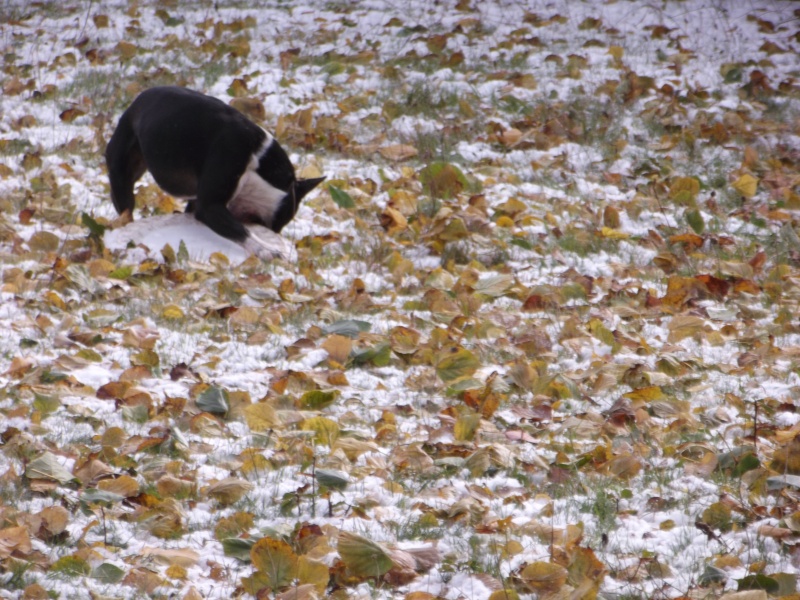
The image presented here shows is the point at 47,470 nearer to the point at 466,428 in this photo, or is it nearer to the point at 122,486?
the point at 122,486

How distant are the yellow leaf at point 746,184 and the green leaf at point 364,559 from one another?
205 inches

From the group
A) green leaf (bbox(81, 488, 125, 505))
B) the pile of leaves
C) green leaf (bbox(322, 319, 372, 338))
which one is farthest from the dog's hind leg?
green leaf (bbox(81, 488, 125, 505))

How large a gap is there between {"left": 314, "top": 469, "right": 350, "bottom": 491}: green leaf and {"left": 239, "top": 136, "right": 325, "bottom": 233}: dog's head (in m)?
2.94

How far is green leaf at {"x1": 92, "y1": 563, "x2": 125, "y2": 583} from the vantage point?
2.34 meters

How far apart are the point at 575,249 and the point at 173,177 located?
7.76 ft

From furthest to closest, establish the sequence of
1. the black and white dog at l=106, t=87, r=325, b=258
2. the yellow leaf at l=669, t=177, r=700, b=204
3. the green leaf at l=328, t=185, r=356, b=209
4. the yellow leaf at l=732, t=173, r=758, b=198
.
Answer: the yellow leaf at l=732, t=173, r=758, b=198
the yellow leaf at l=669, t=177, r=700, b=204
the green leaf at l=328, t=185, r=356, b=209
the black and white dog at l=106, t=87, r=325, b=258

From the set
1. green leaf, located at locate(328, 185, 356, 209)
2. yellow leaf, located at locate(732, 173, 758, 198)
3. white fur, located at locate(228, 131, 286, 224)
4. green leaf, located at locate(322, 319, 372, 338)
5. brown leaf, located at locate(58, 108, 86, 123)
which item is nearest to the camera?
green leaf, located at locate(322, 319, 372, 338)

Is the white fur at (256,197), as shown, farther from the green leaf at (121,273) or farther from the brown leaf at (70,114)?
the brown leaf at (70,114)

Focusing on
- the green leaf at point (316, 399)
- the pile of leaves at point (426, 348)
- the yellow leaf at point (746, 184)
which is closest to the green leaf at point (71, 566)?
the pile of leaves at point (426, 348)

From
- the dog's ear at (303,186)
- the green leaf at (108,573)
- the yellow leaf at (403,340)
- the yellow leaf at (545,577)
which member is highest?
the yellow leaf at (545,577)

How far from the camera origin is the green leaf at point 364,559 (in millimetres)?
2375

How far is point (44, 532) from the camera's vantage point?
98.7 inches

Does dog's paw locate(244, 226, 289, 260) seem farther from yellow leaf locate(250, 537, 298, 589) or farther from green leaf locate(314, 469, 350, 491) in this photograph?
yellow leaf locate(250, 537, 298, 589)

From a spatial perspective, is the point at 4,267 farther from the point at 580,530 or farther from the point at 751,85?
the point at 751,85
